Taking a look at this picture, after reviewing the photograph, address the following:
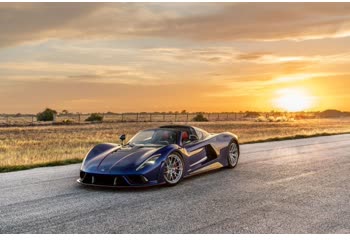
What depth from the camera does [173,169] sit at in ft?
30.4

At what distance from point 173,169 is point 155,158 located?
52 centimetres

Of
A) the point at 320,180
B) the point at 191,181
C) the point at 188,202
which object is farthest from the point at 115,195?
the point at 320,180

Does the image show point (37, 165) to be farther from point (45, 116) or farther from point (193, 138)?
point (45, 116)

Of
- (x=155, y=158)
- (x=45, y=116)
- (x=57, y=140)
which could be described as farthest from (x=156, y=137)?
(x=45, y=116)

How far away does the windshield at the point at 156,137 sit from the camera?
984cm

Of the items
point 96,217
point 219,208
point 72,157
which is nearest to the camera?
point 96,217

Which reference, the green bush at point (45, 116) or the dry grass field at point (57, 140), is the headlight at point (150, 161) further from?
the green bush at point (45, 116)

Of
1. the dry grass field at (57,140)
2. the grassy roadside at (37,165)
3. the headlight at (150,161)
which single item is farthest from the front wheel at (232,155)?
the dry grass field at (57,140)

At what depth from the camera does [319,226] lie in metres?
6.14

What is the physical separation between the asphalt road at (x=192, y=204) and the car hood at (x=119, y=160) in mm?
415

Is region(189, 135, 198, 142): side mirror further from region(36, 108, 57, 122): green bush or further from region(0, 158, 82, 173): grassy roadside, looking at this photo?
region(36, 108, 57, 122): green bush

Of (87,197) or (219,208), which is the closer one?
(219,208)
